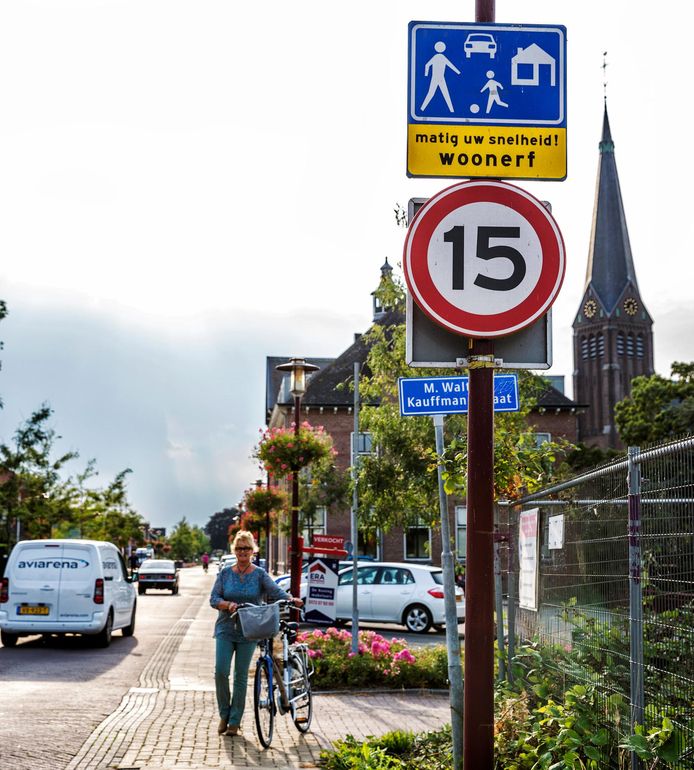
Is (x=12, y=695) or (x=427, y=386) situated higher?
(x=427, y=386)

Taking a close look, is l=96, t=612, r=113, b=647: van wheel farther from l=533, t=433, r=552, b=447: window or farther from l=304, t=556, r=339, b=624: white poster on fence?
l=533, t=433, r=552, b=447: window

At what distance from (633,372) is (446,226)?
11249cm

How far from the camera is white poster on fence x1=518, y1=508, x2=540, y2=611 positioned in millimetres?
7441

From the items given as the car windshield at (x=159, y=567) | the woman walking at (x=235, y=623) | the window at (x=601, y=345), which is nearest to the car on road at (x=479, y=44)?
the woman walking at (x=235, y=623)

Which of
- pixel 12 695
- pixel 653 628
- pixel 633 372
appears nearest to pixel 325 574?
pixel 12 695

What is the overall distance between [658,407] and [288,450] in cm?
3661

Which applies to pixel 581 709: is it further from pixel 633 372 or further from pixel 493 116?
pixel 633 372

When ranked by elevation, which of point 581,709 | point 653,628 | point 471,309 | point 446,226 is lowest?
point 581,709

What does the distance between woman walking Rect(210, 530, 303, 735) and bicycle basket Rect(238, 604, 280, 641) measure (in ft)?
0.70

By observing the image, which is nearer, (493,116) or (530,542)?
(493,116)

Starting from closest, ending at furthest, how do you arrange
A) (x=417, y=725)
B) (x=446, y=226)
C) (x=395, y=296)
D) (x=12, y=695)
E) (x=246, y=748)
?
(x=446, y=226)
(x=246, y=748)
(x=417, y=725)
(x=12, y=695)
(x=395, y=296)

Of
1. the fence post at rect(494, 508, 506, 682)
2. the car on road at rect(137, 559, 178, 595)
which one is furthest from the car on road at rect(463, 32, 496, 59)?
the car on road at rect(137, 559, 178, 595)

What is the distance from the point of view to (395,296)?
14906mm

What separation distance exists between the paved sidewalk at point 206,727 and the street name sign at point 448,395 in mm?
2693
